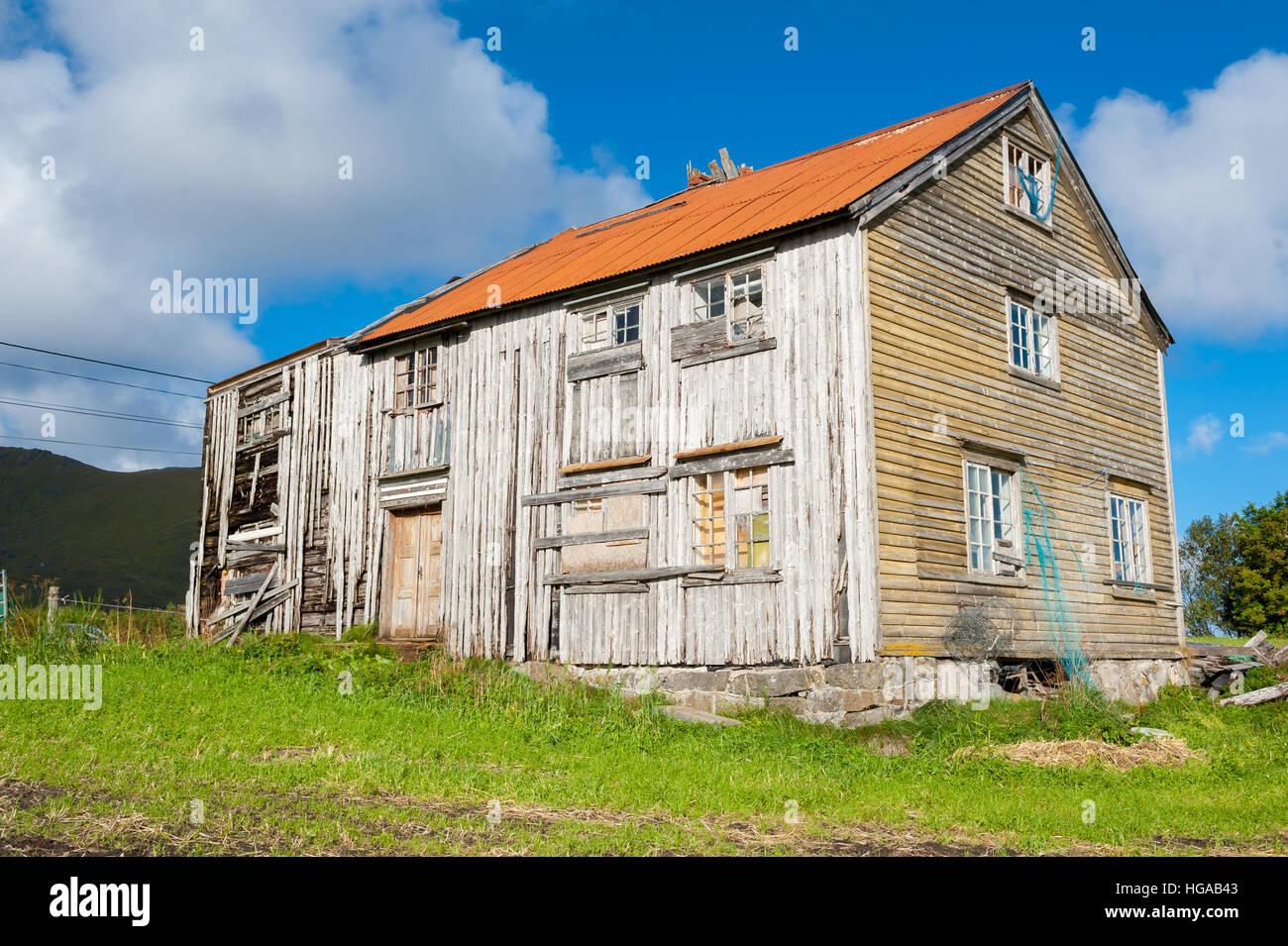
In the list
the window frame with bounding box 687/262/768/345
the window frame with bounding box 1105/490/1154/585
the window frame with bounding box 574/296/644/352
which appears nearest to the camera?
the window frame with bounding box 687/262/768/345

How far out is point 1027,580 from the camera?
1580cm

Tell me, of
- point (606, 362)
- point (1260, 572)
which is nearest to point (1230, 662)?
point (606, 362)

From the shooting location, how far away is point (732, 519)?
14.9 m

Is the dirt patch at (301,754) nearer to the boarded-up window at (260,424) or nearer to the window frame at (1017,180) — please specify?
the boarded-up window at (260,424)

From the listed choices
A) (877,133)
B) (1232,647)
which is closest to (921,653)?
(1232,647)

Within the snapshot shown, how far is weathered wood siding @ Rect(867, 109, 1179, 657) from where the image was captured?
14195mm

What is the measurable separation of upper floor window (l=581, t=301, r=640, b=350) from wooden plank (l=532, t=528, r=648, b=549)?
3.06m

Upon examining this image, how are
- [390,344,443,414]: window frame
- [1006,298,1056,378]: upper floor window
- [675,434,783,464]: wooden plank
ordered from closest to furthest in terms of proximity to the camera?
[675,434,783,464]: wooden plank
[1006,298,1056,378]: upper floor window
[390,344,443,414]: window frame

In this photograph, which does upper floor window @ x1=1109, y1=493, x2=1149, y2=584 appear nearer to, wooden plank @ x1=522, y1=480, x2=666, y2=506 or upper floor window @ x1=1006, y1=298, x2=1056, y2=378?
upper floor window @ x1=1006, y1=298, x2=1056, y2=378

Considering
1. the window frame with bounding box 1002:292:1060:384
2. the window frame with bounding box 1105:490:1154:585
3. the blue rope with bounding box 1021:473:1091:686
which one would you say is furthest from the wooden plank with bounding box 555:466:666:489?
the window frame with bounding box 1105:490:1154:585
